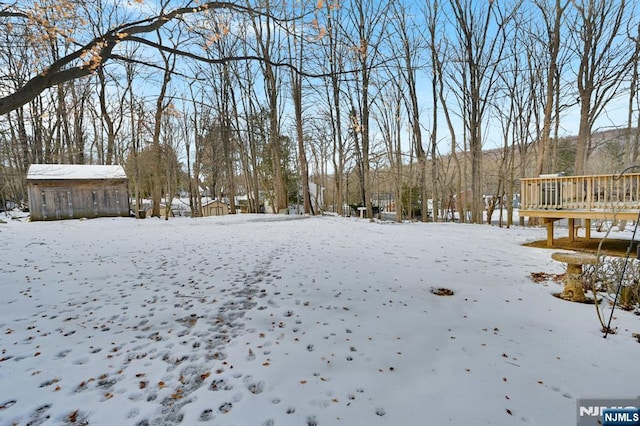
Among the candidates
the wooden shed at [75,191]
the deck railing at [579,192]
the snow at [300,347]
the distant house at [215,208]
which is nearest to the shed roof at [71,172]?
the wooden shed at [75,191]

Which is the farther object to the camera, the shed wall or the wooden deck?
the shed wall

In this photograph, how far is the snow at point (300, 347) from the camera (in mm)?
1793

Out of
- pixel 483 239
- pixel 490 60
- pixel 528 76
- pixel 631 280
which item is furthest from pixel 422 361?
pixel 528 76

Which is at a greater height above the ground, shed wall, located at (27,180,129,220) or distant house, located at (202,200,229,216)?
shed wall, located at (27,180,129,220)

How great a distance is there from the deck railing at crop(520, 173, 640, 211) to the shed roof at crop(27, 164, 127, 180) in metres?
19.3

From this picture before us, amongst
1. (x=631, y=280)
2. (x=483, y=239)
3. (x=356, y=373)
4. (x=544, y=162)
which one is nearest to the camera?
(x=356, y=373)

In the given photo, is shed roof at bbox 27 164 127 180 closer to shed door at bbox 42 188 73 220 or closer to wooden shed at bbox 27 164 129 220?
wooden shed at bbox 27 164 129 220

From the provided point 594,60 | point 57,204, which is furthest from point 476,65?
point 57,204

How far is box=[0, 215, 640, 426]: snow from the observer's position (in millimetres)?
1793

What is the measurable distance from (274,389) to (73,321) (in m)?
2.43

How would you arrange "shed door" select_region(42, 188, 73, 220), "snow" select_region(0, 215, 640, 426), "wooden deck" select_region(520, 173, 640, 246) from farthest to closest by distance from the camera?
"shed door" select_region(42, 188, 73, 220)
"wooden deck" select_region(520, 173, 640, 246)
"snow" select_region(0, 215, 640, 426)

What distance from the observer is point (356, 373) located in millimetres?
2121

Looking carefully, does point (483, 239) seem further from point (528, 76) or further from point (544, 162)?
point (528, 76)

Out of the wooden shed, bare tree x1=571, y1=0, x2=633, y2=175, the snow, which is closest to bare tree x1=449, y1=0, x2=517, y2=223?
bare tree x1=571, y1=0, x2=633, y2=175
